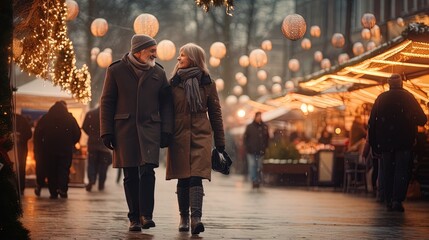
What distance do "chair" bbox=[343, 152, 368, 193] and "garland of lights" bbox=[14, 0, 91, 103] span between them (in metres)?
11.2

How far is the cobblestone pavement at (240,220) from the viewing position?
1130 centimetres

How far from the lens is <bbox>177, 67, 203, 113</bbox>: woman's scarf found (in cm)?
1134

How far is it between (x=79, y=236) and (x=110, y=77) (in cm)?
183

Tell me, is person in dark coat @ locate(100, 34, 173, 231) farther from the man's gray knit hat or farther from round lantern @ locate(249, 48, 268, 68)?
round lantern @ locate(249, 48, 268, 68)

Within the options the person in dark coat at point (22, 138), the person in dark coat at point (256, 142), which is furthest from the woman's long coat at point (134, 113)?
the person in dark coat at point (256, 142)

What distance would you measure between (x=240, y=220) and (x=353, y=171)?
13739 mm

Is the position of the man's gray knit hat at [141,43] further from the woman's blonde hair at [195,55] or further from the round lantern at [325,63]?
the round lantern at [325,63]

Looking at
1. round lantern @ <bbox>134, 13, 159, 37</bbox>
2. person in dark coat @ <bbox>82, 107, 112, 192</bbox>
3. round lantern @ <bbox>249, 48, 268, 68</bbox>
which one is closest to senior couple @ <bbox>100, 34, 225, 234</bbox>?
round lantern @ <bbox>134, 13, 159, 37</bbox>

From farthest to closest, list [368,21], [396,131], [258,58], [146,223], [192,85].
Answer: [258,58] < [368,21] < [396,131] < [192,85] < [146,223]

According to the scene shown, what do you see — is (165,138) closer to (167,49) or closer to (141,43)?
(141,43)

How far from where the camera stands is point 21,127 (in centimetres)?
2220

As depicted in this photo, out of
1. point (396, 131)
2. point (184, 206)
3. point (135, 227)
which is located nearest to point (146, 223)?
point (135, 227)

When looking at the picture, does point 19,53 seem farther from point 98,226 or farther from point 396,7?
point 396,7

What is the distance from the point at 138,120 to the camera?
11.4m
